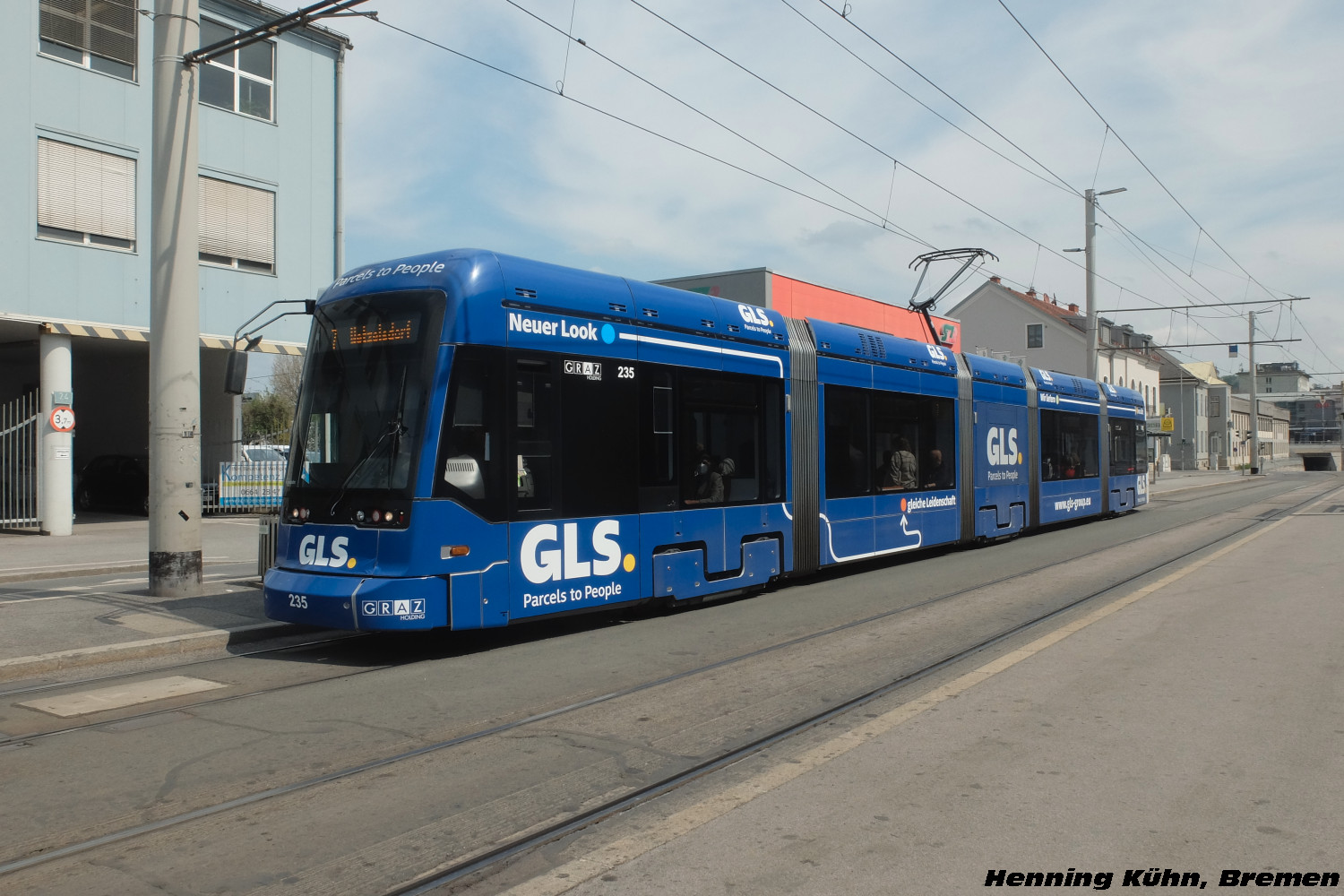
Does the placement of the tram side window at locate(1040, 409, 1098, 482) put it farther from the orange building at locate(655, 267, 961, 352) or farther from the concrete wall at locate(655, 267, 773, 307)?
the concrete wall at locate(655, 267, 773, 307)

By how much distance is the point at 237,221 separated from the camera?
2322 cm

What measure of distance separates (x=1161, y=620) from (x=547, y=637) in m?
5.61

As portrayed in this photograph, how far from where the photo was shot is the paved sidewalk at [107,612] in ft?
25.9

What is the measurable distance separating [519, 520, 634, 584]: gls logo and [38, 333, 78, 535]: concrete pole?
51.4 ft

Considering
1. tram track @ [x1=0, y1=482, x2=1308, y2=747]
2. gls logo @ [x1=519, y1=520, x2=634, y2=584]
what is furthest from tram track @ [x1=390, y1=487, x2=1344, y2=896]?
gls logo @ [x1=519, y1=520, x2=634, y2=584]

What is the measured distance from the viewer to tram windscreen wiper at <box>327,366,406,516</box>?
25.9ft

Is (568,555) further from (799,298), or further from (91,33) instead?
(799,298)

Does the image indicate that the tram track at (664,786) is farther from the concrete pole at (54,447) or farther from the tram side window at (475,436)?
the concrete pole at (54,447)

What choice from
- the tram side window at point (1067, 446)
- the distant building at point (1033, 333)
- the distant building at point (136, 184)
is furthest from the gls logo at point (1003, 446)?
the distant building at point (1033, 333)

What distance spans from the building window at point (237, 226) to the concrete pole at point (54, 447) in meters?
3.70

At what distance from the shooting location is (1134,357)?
235 ft

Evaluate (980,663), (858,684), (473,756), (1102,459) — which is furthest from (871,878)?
(1102,459)

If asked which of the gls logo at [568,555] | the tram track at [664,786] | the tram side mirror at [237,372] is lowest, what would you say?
the tram track at [664,786]

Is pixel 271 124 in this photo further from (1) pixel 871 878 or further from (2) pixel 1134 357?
(2) pixel 1134 357
